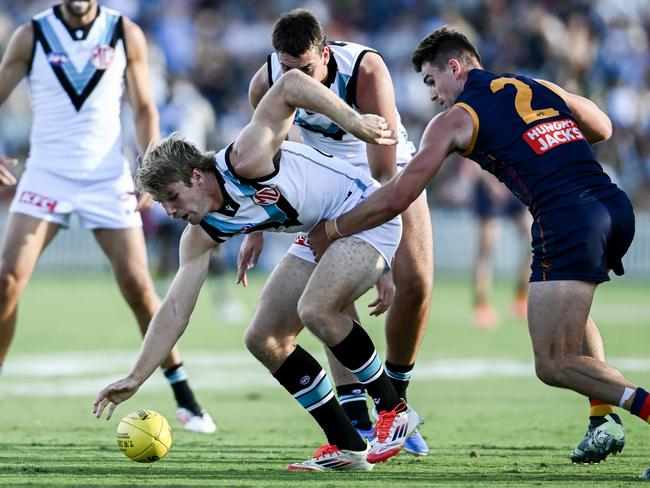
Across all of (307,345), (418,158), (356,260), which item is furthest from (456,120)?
(307,345)

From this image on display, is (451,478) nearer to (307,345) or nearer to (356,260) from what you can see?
(356,260)

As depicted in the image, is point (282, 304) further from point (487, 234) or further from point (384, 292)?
point (487, 234)

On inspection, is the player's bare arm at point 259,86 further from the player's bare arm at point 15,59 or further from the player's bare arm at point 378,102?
the player's bare arm at point 15,59

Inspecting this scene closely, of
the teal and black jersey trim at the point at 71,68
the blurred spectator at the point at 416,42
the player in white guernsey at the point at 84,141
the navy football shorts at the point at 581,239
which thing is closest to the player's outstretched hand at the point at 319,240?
the navy football shorts at the point at 581,239

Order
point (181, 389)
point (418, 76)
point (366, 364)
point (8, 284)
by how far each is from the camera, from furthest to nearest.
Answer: point (418, 76)
point (181, 389)
point (8, 284)
point (366, 364)

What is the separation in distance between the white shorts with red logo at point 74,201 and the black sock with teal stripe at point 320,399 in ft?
7.49

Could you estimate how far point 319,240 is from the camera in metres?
6.46

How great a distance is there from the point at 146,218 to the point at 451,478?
17.2m

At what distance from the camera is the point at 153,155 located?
6055 millimetres

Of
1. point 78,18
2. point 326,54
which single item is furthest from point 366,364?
point 78,18

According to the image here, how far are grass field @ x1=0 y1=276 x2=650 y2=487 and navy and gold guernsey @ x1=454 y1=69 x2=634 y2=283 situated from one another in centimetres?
114

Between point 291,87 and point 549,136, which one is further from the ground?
point 549,136

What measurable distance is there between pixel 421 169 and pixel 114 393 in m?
1.92

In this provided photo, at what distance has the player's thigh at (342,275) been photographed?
20.3 feet
